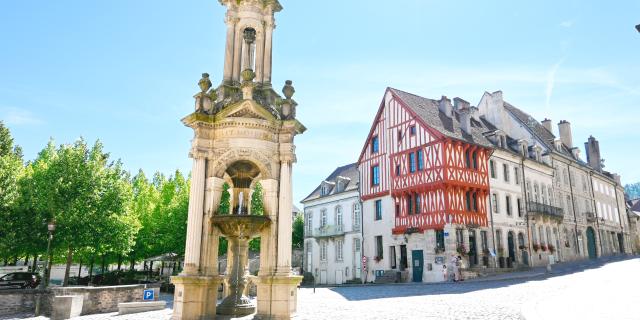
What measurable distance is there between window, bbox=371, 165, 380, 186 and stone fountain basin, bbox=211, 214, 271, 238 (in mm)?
23274

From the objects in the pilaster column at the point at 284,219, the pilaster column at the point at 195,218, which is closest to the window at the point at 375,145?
the pilaster column at the point at 284,219

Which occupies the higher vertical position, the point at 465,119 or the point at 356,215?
the point at 465,119

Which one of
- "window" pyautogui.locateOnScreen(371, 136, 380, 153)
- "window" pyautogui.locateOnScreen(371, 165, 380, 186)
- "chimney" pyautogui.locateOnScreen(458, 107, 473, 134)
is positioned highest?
"chimney" pyautogui.locateOnScreen(458, 107, 473, 134)

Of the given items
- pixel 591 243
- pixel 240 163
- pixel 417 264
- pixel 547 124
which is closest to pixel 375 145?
pixel 417 264

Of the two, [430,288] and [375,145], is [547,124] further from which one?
[430,288]

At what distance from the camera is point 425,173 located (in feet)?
94.6

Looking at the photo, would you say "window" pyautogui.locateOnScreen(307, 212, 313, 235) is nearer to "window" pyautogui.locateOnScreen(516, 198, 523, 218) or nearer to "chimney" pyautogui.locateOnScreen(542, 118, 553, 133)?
"window" pyautogui.locateOnScreen(516, 198, 523, 218)

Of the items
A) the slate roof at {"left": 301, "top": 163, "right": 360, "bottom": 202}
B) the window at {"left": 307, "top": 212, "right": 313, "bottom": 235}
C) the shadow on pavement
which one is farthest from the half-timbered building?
the window at {"left": 307, "top": 212, "right": 313, "bottom": 235}

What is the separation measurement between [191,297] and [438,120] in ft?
81.8

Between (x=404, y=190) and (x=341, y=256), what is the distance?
918 centimetres

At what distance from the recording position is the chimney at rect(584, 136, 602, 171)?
47.9 meters

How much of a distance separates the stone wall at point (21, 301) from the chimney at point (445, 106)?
89.8 feet

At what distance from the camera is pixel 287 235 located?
10570 mm

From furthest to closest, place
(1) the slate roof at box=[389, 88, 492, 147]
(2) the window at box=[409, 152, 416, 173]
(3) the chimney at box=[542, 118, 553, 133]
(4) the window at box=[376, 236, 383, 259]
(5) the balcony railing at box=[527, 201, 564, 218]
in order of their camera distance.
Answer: (3) the chimney at box=[542, 118, 553, 133]
(5) the balcony railing at box=[527, 201, 564, 218]
(4) the window at box=[376, 236, 383, 259]
(2) the window at box=[409, 152, 416, 173]
(1) the slate roof at box=[389, 88, 492, 147]
